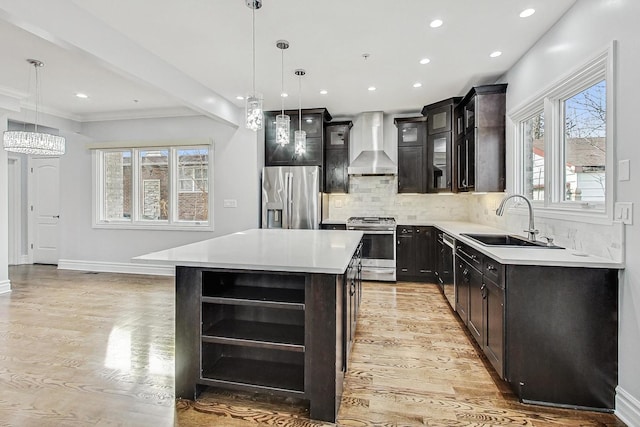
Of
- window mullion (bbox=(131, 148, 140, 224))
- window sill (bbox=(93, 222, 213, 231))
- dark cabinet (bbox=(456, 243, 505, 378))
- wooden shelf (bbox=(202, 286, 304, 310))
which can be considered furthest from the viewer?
window mullion (bbox=(131, 148, 140, 224))

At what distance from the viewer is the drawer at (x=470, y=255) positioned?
2613 millimetres

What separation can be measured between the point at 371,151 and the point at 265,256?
386 cm

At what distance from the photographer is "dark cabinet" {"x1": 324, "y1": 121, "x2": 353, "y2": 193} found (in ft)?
18.1

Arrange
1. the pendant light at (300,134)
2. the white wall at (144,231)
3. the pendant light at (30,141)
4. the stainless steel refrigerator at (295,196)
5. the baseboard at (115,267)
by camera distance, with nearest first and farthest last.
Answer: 1. the pendant light at (300,134)
2. the pendant light at (30,141)
3. the stainless steel refrigerator at (295,196)
4. the white wall at (144,231)
5. the baseboard at (115,267)

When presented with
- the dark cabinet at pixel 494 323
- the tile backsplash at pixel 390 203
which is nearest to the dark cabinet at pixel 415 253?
the tile backsplash at pixel 390 203

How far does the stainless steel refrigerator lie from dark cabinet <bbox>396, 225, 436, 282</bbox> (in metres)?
1.34

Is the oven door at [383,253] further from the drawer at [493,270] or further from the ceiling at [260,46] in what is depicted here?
the drawer at [493,270]

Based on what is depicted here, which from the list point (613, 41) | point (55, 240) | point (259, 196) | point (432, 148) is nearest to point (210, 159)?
point (259, 196)

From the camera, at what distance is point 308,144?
5.41 m

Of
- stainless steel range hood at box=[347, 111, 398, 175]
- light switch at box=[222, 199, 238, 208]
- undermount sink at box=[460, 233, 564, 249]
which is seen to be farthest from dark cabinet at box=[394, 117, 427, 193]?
light switch at box=[222, 199, 238, 208]

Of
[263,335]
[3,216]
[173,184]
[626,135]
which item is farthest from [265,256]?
[3,216]

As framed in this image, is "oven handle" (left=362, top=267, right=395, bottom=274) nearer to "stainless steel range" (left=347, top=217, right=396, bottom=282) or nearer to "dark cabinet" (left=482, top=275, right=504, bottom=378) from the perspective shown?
"stainless steel range" (left=347, top=217, right=396, bottom=282)

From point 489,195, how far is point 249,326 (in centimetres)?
364

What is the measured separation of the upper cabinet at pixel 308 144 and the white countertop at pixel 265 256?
2.92 metres
